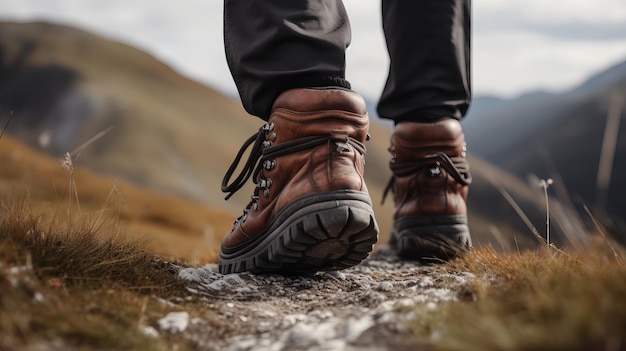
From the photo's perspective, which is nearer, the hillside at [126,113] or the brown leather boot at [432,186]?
the brown leather boot at [432,186]

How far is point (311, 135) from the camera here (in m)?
2.16

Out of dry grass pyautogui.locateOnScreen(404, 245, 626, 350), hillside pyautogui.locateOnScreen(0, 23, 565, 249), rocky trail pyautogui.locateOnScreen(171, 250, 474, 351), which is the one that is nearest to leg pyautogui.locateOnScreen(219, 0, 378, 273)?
rocky trail pyautogui.locateOnScreen(171, 250, 474, 351)

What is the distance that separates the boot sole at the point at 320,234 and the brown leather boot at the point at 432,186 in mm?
855

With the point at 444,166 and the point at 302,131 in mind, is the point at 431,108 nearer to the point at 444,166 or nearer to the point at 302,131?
the point at 444,166

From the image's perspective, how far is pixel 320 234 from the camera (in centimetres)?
201

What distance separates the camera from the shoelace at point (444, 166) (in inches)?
116

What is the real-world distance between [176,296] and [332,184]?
2.11 ft

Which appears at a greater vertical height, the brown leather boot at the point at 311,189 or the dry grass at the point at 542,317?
the brown leather boot at the point at 311,189

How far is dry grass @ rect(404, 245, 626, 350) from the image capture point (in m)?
1.08

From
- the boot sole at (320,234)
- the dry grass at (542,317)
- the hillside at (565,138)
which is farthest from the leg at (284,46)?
the hillside at (565,138)

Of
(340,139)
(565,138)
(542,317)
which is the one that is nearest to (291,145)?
(340,139)

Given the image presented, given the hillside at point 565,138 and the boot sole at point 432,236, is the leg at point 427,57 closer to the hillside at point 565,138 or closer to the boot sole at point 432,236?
the boot sole at point 432,236

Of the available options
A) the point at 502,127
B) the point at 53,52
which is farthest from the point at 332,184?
the point at 502,127

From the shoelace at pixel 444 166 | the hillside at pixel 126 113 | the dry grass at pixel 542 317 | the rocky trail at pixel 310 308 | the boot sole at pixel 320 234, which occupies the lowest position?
the rocky trail at pixel 310 308
